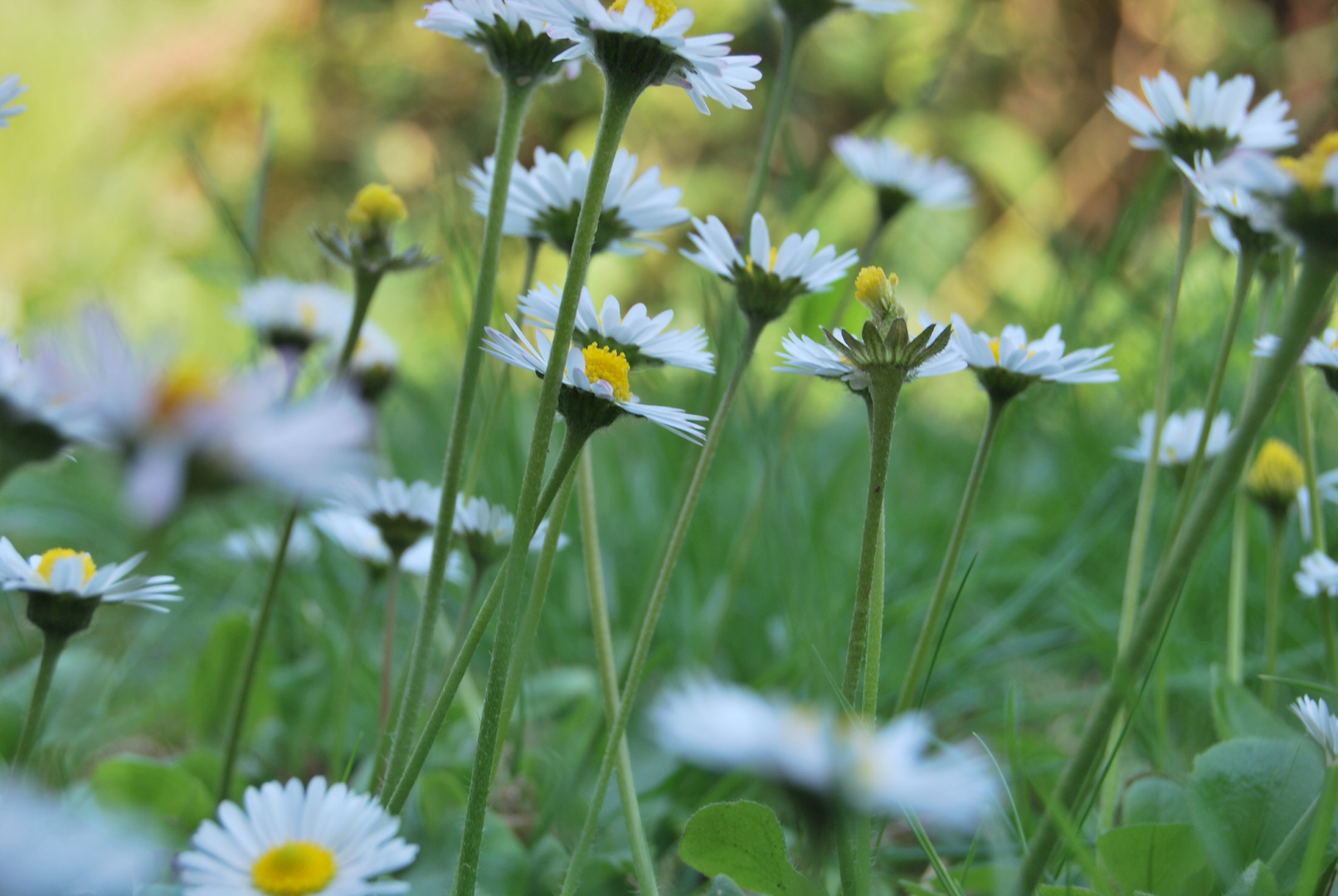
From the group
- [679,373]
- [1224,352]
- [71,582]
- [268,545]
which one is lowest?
[71,582]

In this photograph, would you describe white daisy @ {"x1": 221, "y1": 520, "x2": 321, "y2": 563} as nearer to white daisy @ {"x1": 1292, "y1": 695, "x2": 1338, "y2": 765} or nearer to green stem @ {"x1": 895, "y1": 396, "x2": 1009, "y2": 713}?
green stem @ {"x1": 895, "y1": 396, "x2": 1009, "y2": 713}

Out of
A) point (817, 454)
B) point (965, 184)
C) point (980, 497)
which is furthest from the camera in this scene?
point (817, 454)

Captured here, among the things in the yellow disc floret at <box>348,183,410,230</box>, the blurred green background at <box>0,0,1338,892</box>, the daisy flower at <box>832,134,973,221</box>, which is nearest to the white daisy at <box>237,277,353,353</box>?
the blurred green background at <box>0,0,1338,892</box>

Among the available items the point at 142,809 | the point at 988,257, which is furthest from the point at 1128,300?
the point at 988,257

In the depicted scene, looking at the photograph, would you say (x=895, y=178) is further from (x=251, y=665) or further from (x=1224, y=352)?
(x=251, y=665)

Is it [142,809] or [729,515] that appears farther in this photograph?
[729,515]

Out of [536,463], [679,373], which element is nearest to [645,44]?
[536,463]

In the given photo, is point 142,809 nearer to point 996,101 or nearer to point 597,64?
point 597,64
